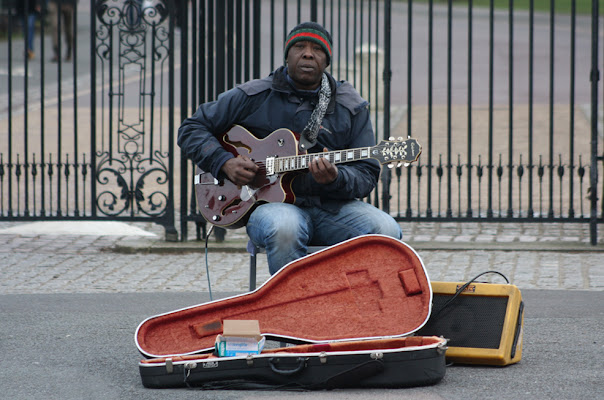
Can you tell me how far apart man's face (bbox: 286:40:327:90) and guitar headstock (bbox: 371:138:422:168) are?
0.50 metres

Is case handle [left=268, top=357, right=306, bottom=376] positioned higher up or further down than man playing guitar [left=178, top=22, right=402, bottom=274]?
further down

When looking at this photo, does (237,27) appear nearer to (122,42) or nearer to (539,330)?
(122,42)

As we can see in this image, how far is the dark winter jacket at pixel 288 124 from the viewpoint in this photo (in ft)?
15.8

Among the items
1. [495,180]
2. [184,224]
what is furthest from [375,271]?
[495,180]

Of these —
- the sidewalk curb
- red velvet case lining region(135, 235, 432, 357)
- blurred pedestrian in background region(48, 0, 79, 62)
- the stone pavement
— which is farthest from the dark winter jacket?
blurred pedestrian in background region(48, 0, 79, 62)

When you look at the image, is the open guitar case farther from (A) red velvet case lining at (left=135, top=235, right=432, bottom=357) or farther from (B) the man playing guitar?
(B) the man playing guitar

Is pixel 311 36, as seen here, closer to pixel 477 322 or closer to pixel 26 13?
pixel 477 322

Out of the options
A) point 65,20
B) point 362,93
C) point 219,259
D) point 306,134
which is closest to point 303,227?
point 306,134

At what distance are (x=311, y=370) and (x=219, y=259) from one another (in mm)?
3456

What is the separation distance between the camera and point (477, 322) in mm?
4410

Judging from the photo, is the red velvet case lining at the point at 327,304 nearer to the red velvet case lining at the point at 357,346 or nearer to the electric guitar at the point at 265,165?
the red velvet case lining at the point at 357,346

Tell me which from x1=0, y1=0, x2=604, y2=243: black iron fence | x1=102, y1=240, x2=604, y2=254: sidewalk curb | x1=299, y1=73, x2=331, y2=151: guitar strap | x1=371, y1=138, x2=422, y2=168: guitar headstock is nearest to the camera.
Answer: x1=371, y1=138, x2=422, y2=168: guitar headstock

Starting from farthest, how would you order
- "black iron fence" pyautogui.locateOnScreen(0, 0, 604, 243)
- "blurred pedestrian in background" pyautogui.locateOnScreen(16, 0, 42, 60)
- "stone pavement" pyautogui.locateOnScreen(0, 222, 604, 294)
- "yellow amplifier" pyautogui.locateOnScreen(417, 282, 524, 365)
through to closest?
"blurred pedestrian in background" pyautogui.locateOnScreen(16, 0, 42, 60), "black iron fence" pyautogui.locateOnScreen(0, 0, 604, 243), "stone pavement" pyautogui.locateOnScreen(0, 222, 604, 294), "yellow amplifier" pyautogui.locateOnScreen(417, 282, 524, 365)

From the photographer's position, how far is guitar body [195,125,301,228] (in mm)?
4715
